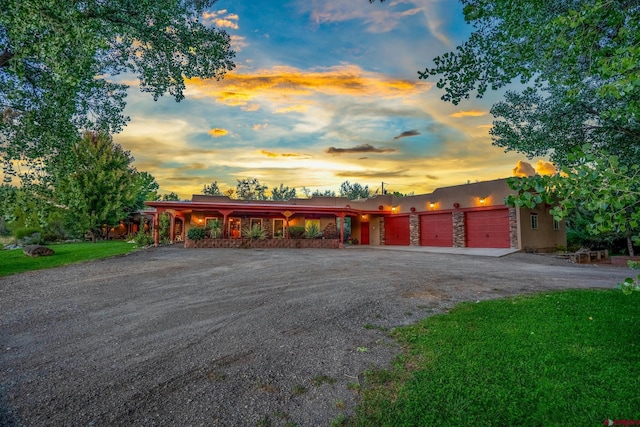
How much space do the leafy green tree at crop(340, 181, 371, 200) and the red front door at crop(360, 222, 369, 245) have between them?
28.0m

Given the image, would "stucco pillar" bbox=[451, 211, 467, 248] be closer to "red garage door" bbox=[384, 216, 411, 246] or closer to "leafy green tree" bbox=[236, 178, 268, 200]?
"red garage door" bbox=[384, 216, 411, 246]

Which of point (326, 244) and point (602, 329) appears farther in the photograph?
point (326, 244)

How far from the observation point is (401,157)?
21.4 m

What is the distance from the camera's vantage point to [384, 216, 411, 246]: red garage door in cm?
2172

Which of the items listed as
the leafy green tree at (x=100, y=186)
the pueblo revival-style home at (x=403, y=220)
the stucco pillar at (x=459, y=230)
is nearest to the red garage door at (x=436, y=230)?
the pueblo revival-style home at (x=403, y=220)

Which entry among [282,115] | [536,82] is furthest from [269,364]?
[282,115]

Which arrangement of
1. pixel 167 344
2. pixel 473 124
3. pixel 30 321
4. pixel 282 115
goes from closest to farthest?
pixel 167 344
pixel 30 321
pixel 473 124
pixel 282 115

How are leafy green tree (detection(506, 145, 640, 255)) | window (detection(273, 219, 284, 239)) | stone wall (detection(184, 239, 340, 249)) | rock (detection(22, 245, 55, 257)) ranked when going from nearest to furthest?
leafy green tree (detection(506, 145, 640, 255)), rock (detection(22, 245, 55, 257)), stone wall (detection(184, 239, 340, 249)), window (detection(273, 219, 284, 239))

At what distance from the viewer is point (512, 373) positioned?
2.65 m

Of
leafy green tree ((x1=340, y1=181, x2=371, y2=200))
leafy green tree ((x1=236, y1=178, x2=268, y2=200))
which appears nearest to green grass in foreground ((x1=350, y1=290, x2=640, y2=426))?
leafy green tree ((x1=340, y1=181, x2=371, y2=200))

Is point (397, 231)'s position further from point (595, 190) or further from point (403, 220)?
point (595, 190)

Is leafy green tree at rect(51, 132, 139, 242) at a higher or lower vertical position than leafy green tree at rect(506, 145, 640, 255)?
higher

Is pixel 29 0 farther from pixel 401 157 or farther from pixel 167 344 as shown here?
pixel 401 157

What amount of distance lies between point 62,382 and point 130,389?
0.76 meters
